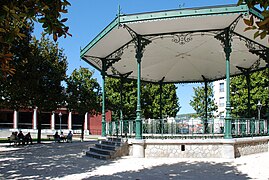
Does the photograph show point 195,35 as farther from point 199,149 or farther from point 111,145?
point 111,145

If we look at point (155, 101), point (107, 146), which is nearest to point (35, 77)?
point (107, 146)

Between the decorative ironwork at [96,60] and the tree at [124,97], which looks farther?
the tree at [124,97]

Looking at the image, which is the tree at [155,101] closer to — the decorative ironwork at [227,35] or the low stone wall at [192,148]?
the decorative ironwork at [227,35]

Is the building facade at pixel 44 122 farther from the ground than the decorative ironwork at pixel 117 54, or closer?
closer

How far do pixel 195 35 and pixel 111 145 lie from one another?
268 inches

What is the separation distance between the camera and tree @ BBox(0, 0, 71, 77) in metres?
3.65

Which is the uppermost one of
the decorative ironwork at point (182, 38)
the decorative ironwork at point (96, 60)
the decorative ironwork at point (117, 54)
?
the decorative ironwork at point (182, 38)

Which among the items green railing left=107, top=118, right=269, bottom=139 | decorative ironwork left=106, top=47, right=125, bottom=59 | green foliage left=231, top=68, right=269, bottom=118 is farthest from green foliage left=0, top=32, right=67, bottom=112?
green foliage left=231, top=68, right=269, bottom=118

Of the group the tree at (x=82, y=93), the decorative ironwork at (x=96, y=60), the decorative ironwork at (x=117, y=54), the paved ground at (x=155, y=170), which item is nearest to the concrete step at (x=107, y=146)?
the paved ground at (x=155, y=170)

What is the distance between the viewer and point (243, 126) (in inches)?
555

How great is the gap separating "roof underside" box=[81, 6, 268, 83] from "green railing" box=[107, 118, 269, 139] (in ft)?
13.0

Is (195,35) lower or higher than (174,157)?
higher

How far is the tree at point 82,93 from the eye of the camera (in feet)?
96.8

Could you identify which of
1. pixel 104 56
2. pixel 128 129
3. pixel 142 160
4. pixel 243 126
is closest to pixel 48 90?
pixel 104 56
